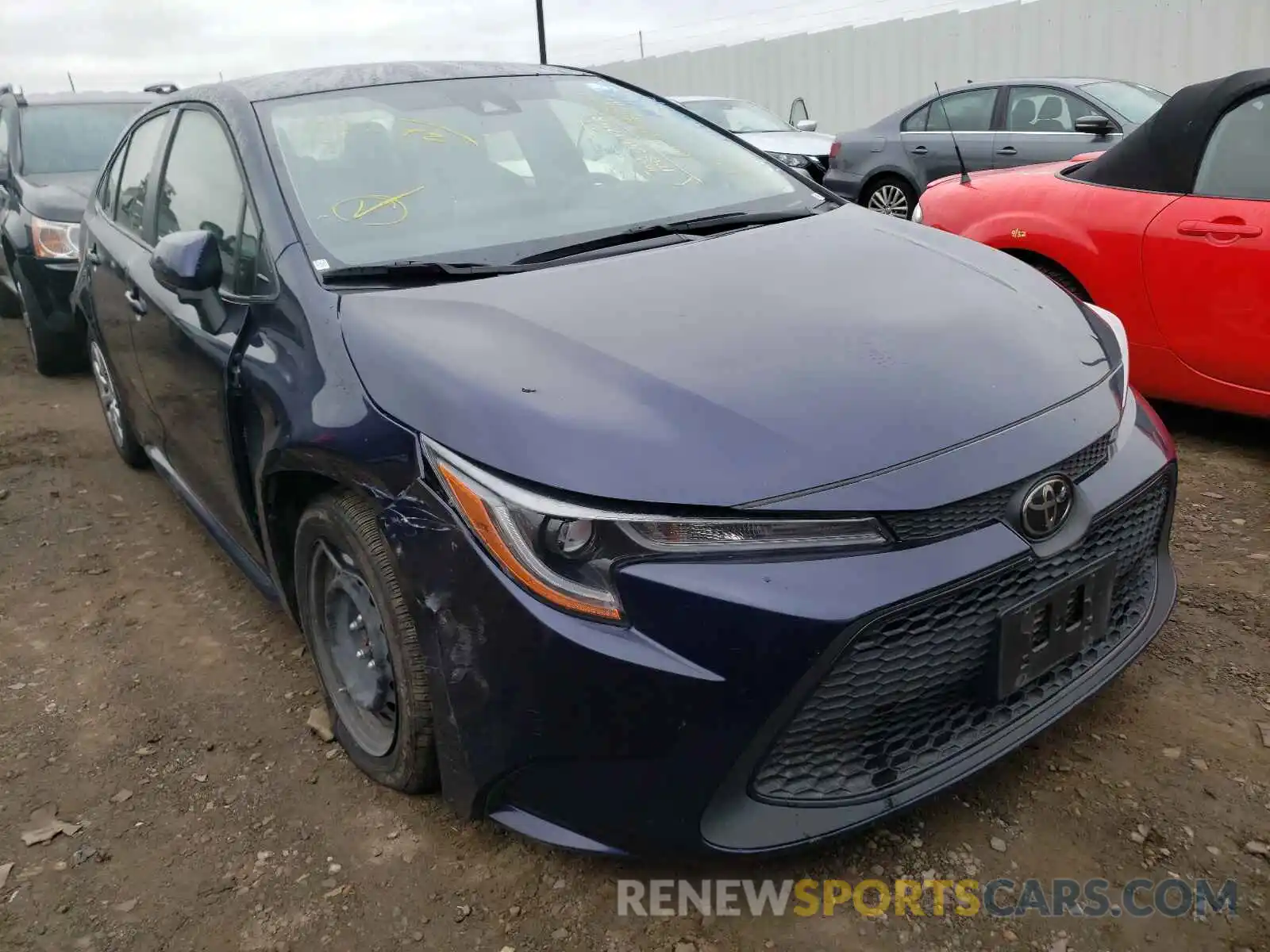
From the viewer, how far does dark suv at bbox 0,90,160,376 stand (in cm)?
579

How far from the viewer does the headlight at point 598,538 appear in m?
1.65

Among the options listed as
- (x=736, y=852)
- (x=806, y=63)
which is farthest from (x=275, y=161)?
(x=806, y=63)

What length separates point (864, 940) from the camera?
Result: 183 cm

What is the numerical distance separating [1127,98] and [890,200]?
2040 mm

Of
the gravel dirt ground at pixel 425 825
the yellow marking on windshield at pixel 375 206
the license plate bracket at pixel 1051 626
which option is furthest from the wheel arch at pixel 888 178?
the license plate bracket at pixel 1051 626

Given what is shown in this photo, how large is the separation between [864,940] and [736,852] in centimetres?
31

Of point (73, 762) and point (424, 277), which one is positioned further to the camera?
point (73, 762)

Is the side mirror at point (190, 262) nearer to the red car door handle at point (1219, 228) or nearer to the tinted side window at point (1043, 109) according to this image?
the red car door handle at point (1219, 228)

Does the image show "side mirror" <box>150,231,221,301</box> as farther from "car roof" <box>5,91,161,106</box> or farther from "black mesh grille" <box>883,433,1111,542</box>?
"car roof" <box>5,91,161,106</box>

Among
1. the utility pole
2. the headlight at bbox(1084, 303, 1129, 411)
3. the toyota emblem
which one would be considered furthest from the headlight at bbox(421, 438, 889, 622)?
the utility pole

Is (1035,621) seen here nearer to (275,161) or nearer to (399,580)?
(399,580)

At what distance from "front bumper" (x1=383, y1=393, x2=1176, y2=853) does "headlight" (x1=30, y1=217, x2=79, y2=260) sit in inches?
190

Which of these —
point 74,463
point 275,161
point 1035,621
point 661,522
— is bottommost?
point 74,463

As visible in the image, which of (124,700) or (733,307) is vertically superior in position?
(733,307)
